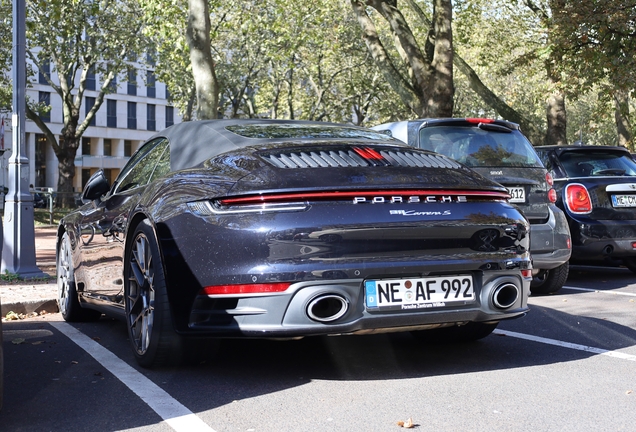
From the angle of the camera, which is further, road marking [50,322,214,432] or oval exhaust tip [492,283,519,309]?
oval exhaust tip [492,283,519,309]

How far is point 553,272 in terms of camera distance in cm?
882

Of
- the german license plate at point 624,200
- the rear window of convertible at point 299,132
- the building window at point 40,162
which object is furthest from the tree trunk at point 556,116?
the building window at point 40,162

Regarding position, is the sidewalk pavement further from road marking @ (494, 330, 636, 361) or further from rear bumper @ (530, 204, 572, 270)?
rear bumper @ (530, 204, 572, 270)

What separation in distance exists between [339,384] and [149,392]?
98 centimetres

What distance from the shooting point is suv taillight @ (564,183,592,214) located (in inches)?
380

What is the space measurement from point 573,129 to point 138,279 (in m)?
69.2

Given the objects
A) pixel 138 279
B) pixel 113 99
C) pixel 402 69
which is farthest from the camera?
pixel 113 99

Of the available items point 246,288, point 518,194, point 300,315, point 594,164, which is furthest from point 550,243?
point 246,288

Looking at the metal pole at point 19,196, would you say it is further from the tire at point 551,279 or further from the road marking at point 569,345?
the road marking at point 569,345

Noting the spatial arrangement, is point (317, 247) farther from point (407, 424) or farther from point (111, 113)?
point (111, 113)

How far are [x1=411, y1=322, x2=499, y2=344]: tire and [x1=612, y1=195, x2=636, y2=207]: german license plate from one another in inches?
184

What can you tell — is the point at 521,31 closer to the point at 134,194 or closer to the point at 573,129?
the point at 134,194

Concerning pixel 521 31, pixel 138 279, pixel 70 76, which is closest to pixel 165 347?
pixel 138 279

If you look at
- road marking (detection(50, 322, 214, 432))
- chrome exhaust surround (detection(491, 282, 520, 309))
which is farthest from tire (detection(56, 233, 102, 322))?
chrome exhaust surround (detection(491, 282, 520, 309))
